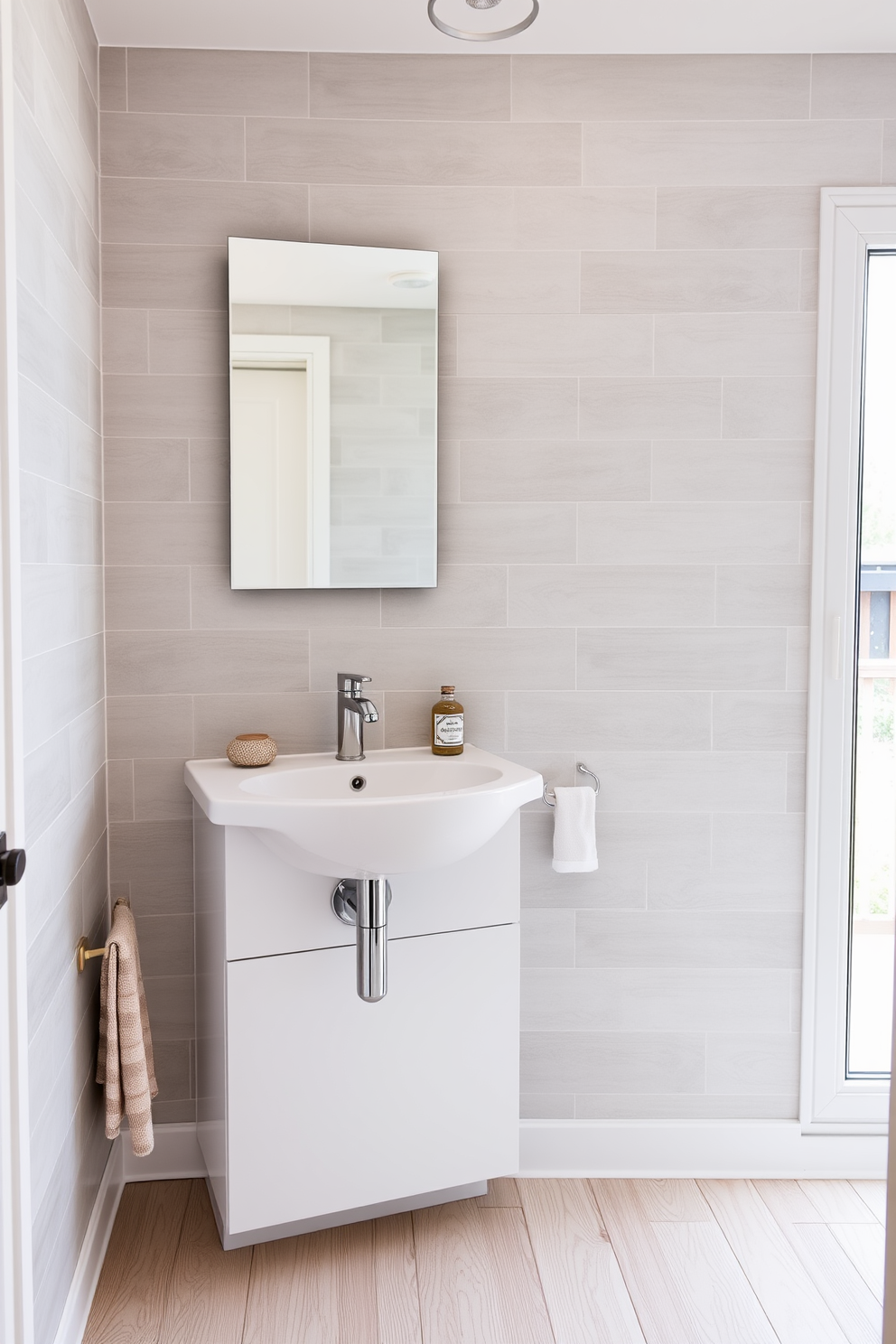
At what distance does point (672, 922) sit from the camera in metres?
2.21

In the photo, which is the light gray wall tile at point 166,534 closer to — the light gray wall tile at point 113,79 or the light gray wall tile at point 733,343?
the light gray wall tile at point 113,79

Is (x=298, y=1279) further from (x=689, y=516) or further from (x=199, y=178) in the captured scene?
(x=199, y=178)

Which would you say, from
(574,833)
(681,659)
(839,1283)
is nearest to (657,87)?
(681,659)

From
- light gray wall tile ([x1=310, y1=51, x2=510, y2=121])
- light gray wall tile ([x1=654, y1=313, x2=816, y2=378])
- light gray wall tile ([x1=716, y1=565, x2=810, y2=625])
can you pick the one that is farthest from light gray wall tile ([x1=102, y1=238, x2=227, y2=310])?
light gray wall tile ([x1=716, y1=565, x2=810, y2=625])

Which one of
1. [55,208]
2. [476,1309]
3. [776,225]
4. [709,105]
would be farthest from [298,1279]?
[709,105]

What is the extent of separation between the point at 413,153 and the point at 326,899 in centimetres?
152

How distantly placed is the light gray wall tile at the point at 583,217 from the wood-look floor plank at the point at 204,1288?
2.10 metres

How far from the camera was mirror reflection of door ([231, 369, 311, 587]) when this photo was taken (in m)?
2.04

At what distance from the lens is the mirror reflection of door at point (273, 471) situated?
204 centimetres

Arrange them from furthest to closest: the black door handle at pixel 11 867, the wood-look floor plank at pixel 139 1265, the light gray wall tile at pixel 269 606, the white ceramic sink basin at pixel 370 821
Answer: the light gray wall tile at pixel 269 606, the wood-look floor plank at pixel 139 1265, the white ceramic sink basin at pixel 370 821, the black door handle at pixel 11 867

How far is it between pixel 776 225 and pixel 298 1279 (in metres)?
2.31

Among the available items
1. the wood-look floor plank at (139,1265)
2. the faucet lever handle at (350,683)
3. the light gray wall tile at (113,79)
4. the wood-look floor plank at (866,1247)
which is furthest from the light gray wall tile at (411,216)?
the wood-look floor plank at (866,1247)

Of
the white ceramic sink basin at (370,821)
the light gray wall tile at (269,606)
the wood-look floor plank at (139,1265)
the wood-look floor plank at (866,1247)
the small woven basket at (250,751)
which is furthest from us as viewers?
the light gray wall tile at (269,606)

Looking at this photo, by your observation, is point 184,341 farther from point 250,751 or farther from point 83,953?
point 83,953
